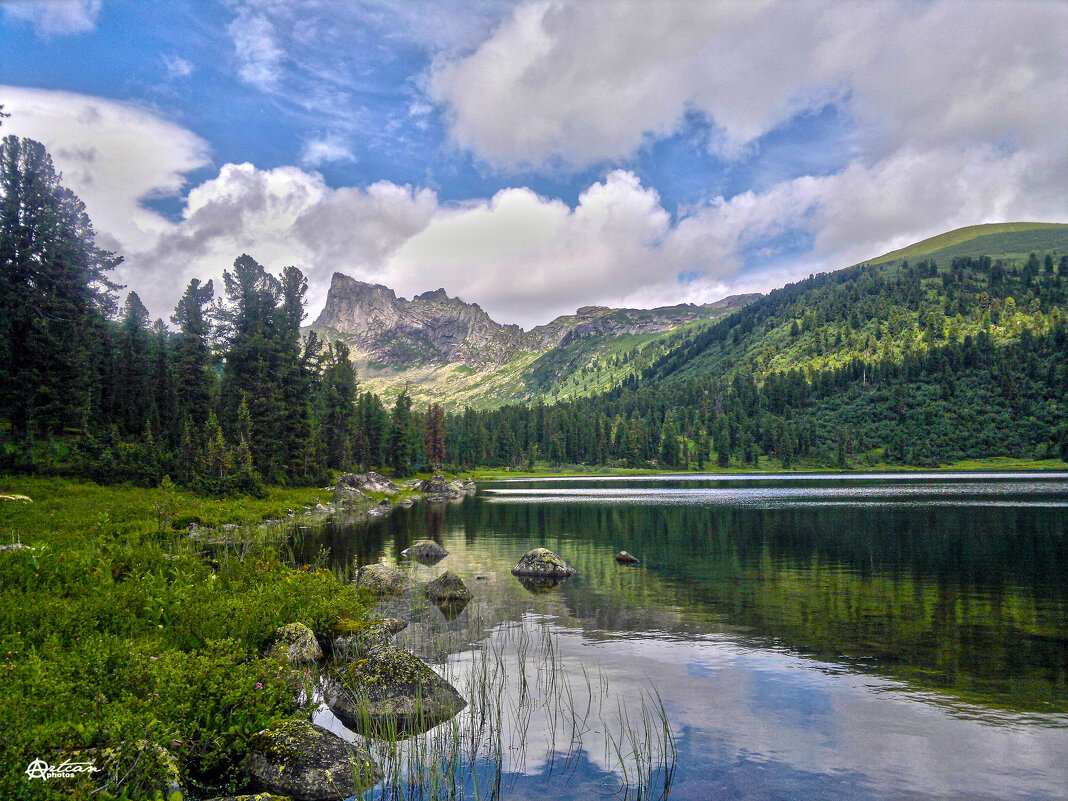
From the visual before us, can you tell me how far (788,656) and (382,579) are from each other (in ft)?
70.8

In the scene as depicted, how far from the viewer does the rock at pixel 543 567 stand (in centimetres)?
3631

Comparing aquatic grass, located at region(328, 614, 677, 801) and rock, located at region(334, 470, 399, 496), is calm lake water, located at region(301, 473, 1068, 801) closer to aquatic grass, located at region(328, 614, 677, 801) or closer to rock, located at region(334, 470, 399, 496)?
aquatic grass, located at region(328, 614, 677, 801)

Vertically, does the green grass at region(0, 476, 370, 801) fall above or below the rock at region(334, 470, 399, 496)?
above

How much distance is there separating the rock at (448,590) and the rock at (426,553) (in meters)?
10.8

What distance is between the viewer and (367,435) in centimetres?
14375

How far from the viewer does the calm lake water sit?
1300 centimetres

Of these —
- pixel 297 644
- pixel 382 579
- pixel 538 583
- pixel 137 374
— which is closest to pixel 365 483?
pixel 137 374

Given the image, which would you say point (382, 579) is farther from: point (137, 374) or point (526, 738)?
point (137, 374)

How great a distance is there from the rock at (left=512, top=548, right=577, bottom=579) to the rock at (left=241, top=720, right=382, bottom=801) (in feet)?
79.1

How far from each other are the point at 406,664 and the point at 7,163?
74.4 meters

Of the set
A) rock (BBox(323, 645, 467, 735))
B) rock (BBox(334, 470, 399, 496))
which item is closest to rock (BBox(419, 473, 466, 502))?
rock (BBox(334, 470, 399, 496))

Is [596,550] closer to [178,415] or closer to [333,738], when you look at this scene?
[333,738]

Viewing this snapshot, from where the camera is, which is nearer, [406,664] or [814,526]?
[406,664]

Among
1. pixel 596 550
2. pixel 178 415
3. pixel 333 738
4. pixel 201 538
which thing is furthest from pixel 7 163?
pixel 333 738
